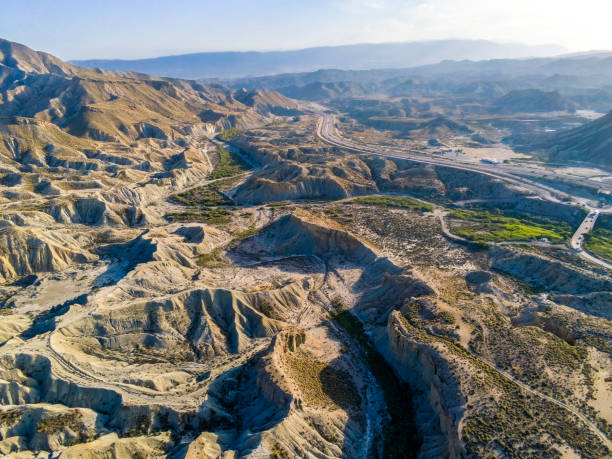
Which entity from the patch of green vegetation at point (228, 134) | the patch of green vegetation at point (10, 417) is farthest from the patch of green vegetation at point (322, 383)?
the patch of green vegetation at point (228, 134)

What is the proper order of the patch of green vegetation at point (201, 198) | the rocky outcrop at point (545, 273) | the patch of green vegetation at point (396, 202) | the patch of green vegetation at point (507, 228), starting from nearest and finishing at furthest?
the rocky outcrop at point (545, 273) < the patch of green vegetation at point (507, 228) < the patch of green vegetation at point (396, 202) < the patch of green vegetation at point (201, 198)

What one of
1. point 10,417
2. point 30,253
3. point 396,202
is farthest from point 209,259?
point 396,202

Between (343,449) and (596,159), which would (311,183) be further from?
(596,159)

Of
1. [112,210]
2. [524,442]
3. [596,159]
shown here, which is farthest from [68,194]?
[596,159]

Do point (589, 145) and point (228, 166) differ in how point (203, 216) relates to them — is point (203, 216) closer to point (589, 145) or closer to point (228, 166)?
point (228, 166)

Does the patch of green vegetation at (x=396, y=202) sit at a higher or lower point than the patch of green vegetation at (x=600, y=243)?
higher

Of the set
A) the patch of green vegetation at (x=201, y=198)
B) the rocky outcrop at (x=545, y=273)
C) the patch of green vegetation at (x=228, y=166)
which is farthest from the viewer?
the patch of green vegetation at (x=228, y=166)

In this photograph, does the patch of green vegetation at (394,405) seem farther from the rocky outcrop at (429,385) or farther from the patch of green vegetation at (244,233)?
the patch of green vegetation at (244,233)

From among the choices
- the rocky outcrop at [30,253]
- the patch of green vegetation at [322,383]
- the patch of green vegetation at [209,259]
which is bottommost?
the patch of green vegetation at [322,383]
